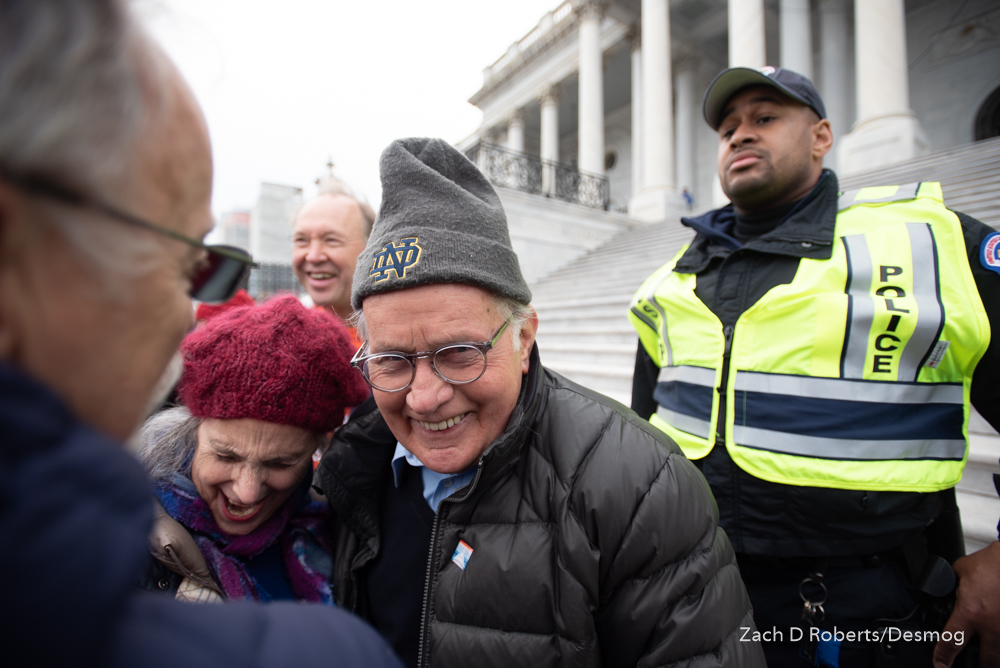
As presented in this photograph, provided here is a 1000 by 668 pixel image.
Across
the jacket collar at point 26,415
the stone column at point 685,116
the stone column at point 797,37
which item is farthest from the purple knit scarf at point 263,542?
the stone column at point 685,116

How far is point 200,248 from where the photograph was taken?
57 cm

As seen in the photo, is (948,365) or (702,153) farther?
(702,153)

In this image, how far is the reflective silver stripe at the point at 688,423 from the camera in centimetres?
182

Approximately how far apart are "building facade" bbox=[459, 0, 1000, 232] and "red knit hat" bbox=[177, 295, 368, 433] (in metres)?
9.14

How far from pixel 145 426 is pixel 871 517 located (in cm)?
247

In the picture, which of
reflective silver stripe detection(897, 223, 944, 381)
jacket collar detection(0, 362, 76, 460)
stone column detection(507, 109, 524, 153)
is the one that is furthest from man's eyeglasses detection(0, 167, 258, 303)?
stone column detection(507, 109, 524, 153)

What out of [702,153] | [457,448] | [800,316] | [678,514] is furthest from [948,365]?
[702,153]

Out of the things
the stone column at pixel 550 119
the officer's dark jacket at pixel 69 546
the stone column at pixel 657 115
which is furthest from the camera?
the stone column at pixel 550 119

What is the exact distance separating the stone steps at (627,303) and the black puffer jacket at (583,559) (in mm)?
2064

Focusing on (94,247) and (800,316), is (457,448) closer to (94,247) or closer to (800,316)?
(94,247)

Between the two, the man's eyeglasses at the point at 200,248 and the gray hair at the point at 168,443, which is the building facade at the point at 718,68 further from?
the man's eyeglasses at the point at 200,248

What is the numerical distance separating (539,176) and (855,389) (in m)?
12.3

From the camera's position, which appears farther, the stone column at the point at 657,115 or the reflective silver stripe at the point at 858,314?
the stone column at the point at 657,115

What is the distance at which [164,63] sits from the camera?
0.48 metres
